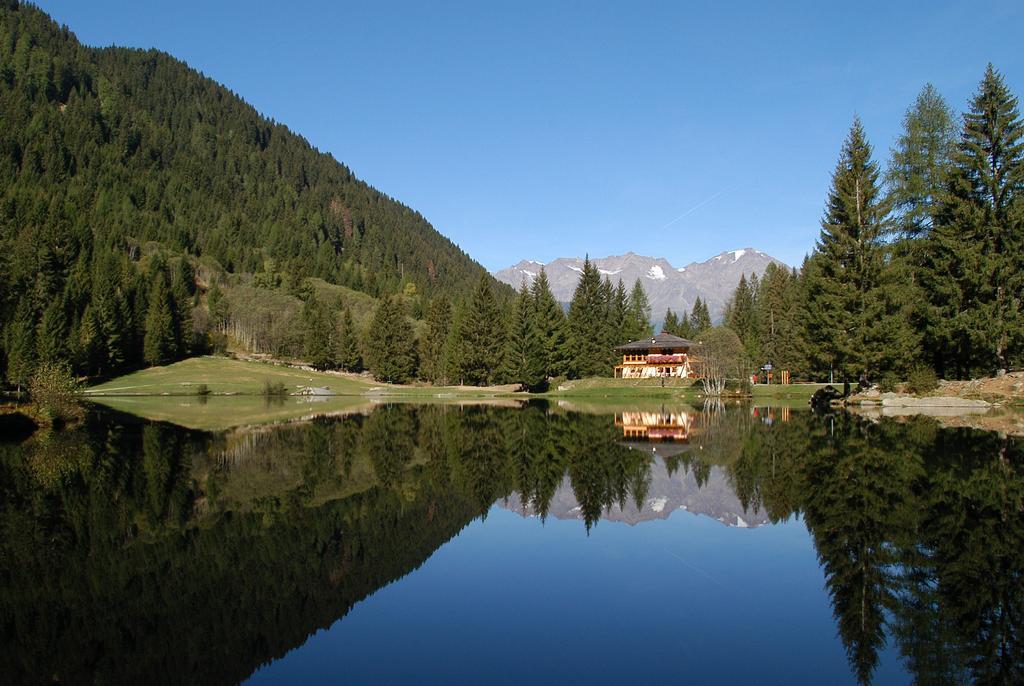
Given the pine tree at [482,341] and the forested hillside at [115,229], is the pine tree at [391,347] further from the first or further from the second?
the pine tree at [482,341]

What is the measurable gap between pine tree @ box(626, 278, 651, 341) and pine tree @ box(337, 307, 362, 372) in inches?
1613

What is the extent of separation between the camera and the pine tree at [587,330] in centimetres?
8275

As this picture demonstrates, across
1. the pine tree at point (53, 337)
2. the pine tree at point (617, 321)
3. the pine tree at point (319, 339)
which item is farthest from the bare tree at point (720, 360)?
the pine tree at point (53, 337)

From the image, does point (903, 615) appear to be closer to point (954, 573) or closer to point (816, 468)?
point (954, 573)

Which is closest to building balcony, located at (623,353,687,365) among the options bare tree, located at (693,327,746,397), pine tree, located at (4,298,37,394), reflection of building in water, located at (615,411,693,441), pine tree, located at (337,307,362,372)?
bare tree, located at (693,327,746,397)

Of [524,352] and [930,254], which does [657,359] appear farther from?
[930,254]

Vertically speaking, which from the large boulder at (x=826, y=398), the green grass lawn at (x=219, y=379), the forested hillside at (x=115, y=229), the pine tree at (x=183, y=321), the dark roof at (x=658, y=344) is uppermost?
the forested hillside at (x=115, y=229)

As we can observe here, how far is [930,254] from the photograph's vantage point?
135 feet

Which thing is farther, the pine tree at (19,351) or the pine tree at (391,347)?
the pine tree at (391,347)

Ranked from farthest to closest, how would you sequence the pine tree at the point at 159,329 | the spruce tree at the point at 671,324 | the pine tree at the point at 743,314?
the spruce tree at the point at 671,324 < the pine tree at the point at 743,314 < the pine tree at the point at 159,329

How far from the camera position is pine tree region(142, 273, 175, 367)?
82.7m

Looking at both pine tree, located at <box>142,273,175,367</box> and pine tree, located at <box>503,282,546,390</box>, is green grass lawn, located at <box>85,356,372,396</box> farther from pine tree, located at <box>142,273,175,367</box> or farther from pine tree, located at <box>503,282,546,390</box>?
pine tree, located at <box>503,282,546,390</box>

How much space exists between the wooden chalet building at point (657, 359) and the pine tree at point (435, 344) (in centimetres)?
2436

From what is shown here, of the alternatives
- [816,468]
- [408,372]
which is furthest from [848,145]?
[408,372]
